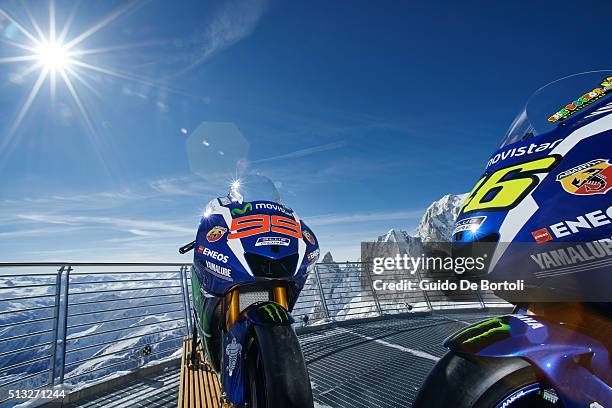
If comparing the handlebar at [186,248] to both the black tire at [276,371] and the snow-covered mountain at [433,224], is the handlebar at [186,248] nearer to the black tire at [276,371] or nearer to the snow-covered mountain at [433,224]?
the black tire at [276,371]

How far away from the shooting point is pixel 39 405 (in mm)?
2799

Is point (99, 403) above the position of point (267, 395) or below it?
below

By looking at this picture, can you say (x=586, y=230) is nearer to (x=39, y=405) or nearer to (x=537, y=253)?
(x=537, y=253)

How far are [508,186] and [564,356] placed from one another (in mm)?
543

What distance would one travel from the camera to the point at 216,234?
2.12 metres

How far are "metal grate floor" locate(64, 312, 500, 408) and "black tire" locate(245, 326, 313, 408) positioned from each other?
1397 millimetres

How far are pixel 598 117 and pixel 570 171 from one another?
0.22 metres

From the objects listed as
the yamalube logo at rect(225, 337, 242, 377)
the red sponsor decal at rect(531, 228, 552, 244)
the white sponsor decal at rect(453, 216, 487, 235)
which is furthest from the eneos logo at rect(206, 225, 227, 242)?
the red sponsor decal at rect(531, 228, 552, 244)

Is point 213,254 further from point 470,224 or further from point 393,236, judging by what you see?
point 393,236

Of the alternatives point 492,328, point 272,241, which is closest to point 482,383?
point 492,328

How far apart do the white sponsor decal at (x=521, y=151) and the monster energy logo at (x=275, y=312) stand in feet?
4.10

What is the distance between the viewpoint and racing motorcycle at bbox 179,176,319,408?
5.14ft

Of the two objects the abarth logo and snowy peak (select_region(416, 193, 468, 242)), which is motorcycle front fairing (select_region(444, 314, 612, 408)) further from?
snowy peak (select_region(416, 193, 468, 242))

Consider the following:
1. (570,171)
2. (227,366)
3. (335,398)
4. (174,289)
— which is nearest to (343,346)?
(335,398)
